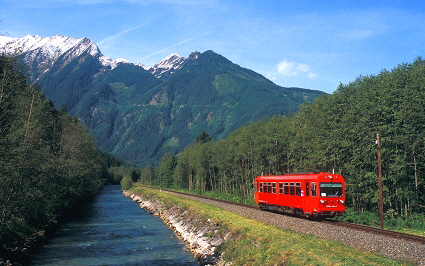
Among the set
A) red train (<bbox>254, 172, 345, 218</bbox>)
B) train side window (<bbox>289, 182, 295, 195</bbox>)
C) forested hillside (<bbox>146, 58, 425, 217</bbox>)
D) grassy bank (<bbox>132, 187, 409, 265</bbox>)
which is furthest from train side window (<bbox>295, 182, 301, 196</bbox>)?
grassy bank (<bbox>132, 187, 409, 265</bbox>)

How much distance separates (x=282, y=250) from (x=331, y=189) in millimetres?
13768

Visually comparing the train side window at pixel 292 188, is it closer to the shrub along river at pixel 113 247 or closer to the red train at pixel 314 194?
the red train at pixel 314 194

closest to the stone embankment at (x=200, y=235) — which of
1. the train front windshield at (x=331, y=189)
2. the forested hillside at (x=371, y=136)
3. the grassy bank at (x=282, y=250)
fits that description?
the grassy bank at (x=282, y=250)

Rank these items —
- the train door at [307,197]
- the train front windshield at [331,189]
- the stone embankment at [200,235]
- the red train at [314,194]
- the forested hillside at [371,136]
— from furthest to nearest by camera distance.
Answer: the forested hillside at [371,136] < the train door at [307,197] < the train front windshield at [331,189] < the red train at [314,194] < the stone embankment at [200,235]

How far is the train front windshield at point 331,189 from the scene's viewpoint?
98.4 feet

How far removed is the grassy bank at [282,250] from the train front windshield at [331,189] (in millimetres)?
7403

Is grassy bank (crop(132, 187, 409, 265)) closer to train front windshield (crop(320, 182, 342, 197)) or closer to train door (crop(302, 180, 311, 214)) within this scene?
train door (crop(302, 180, 311, 214))

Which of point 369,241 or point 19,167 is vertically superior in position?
point 19,167

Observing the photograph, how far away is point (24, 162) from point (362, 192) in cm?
3323

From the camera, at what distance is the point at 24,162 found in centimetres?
2511

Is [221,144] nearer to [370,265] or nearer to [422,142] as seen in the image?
[422,142]

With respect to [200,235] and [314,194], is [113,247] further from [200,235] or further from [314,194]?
[314,194]

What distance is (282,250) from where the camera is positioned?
725 inches

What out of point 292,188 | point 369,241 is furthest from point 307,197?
point 369,241
